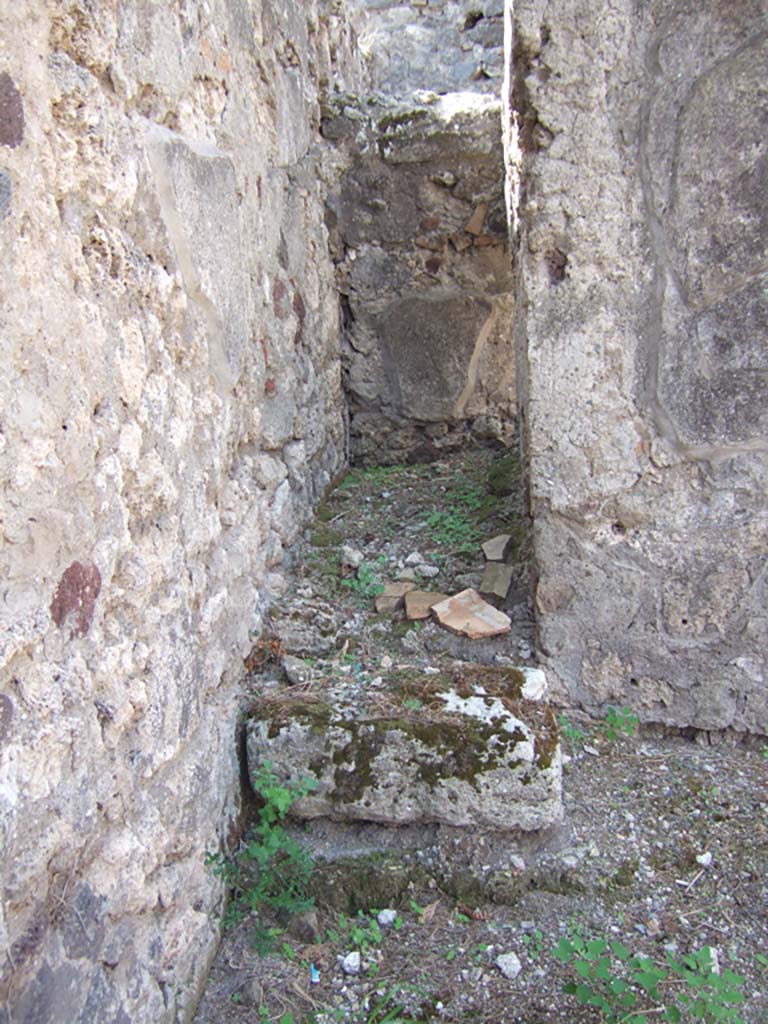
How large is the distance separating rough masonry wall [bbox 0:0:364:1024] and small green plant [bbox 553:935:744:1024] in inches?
30.3

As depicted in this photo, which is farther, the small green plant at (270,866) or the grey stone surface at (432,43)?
the grey stone surface at (432,43)

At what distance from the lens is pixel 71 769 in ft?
3.79

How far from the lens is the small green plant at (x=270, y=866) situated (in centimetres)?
174

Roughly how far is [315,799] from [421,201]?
2142 millimetres

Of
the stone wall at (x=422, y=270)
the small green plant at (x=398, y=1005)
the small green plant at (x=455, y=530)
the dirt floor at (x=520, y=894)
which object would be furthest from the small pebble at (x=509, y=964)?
the stone wall at (x=422, y=270)

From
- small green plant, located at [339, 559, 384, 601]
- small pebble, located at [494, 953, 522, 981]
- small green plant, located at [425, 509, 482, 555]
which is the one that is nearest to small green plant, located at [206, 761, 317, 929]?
small pebble, located at [494, 953, 522, 981]

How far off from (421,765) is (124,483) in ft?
3.12

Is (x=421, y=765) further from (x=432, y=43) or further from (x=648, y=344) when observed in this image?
(x=432, y=43)

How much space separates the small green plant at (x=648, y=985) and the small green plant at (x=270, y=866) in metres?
0.57

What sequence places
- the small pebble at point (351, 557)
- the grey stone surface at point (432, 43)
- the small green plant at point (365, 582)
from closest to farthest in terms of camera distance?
the small green plant at point (365, 582)
the small pebble at point (351, 557)
the grey stone surface at point (432, 43)

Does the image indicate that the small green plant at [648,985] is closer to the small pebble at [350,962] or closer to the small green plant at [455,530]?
the small pebble at [350,962]

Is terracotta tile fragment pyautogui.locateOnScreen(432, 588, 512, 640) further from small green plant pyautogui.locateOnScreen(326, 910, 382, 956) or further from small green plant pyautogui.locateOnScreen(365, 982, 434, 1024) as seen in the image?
small green plant pyautogui.locateOnScreen(365, 982, 434, 1024)

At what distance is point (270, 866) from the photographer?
5.87ft

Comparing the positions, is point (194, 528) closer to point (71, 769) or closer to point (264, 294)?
point (71, 769)
